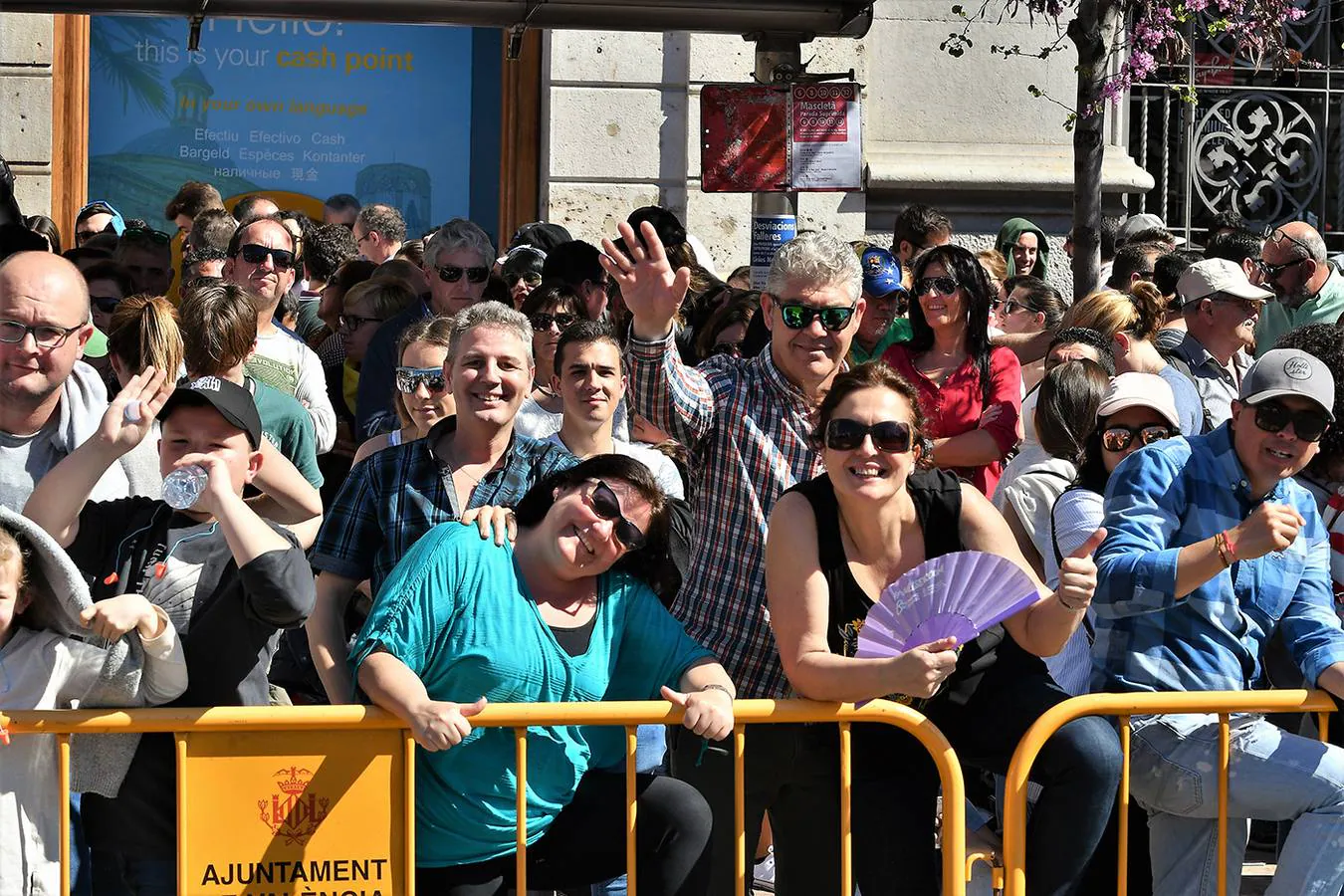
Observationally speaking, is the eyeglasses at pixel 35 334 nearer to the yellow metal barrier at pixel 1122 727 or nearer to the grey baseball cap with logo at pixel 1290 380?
the yellow metal barrier at pixel 1122 727

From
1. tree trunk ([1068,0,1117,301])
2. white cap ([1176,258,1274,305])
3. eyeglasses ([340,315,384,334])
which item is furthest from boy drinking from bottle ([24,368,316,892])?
tree trunk ([1068,0,1117,301])

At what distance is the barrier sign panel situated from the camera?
4102 mm

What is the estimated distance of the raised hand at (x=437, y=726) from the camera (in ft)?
13.1

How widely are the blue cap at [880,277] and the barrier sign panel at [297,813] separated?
4.02 meters

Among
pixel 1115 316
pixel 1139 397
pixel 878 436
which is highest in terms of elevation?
pixel 1115 316

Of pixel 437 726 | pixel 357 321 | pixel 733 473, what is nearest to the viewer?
pixel 437 726

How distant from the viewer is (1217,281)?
7227mm

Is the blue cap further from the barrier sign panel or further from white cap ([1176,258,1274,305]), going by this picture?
the barrier sign panel

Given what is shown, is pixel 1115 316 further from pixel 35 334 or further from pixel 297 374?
pixel 35 334

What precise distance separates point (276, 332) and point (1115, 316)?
10.6 feet

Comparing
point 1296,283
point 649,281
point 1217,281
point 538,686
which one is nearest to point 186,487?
point 538,686

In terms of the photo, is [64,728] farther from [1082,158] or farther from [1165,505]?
[1082,158]

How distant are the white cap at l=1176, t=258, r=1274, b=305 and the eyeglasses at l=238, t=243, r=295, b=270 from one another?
11.9 feet

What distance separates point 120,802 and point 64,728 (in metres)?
0.28
